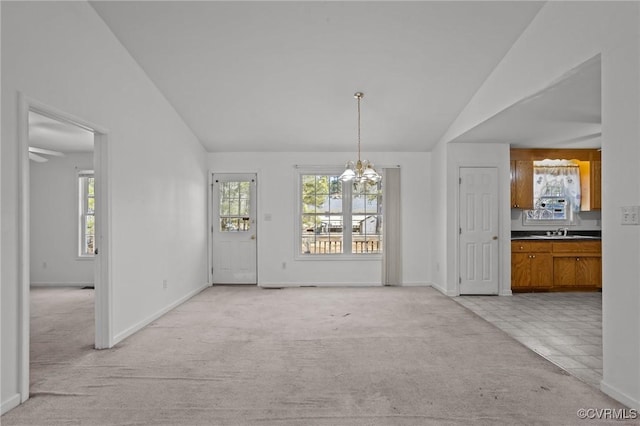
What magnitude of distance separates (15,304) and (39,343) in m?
1.53

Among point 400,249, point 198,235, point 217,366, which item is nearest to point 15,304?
point 217,366

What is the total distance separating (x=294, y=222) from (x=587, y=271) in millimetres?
4790

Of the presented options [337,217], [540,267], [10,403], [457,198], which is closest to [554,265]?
[540,267]

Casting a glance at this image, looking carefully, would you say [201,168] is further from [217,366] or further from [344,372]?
[344,372]

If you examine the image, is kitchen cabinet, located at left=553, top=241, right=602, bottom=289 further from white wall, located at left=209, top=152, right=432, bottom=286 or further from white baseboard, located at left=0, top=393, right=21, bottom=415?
white baseboard, located at left=0, top=393, right=21, bottom=415

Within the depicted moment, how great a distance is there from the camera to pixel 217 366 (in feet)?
10.4

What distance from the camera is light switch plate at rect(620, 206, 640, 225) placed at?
2414 mm

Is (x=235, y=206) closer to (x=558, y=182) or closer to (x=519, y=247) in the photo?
(x=519, y=247)

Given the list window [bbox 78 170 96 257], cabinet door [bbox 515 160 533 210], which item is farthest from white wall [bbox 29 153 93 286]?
cabinet door [bbox 515 160 533 210]

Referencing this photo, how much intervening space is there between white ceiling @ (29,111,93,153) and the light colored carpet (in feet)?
7.98

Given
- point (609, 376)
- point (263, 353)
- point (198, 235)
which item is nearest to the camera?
point (609, 376)

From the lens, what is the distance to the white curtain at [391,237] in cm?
675

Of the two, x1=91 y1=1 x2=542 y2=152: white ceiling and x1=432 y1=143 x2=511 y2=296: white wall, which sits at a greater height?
x1=91 y1=1 x2=542 y2=152: white ceiling

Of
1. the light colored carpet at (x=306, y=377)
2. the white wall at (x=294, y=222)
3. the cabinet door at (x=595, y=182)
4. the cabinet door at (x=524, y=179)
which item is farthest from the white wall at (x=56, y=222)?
the cabinet door at (x=595, y=182)
